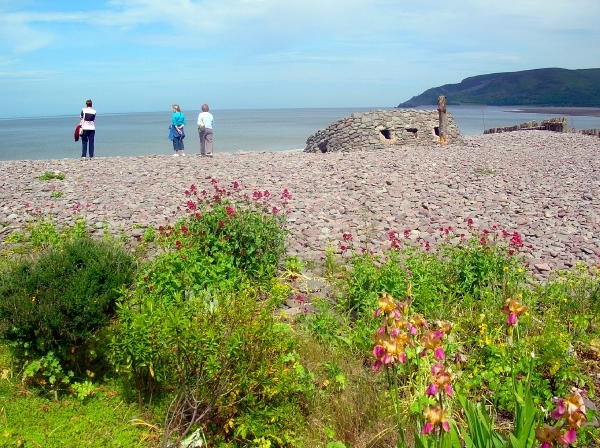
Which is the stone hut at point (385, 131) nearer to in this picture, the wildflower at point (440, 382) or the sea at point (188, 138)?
the sea at point (188, 138)

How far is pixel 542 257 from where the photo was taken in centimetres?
644

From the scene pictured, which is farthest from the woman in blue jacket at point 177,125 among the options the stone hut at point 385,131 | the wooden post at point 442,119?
the wooden post at point 442,119

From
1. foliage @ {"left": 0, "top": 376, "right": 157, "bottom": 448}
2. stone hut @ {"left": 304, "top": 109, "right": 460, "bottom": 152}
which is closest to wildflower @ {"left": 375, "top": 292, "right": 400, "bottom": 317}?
foliage @ {"left": 0, "top": 376, "right": 157, "bottom": 448}

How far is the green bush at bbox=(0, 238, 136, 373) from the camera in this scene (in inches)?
136

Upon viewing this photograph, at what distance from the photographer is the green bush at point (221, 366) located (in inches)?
123

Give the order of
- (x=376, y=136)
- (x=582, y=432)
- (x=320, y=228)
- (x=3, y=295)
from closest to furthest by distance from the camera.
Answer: (x=582, y=432), (x=3, y=295), (x=320, y=228), (x=376, y=136)

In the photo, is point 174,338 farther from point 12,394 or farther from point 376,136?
point 376,136

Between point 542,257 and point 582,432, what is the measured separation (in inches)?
147

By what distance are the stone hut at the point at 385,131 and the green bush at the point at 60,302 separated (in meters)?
13.3

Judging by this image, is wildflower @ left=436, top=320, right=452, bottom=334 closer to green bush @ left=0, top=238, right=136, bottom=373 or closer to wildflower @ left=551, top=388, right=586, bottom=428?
wildflower @ left=551, top=388, right=586, bottom=428

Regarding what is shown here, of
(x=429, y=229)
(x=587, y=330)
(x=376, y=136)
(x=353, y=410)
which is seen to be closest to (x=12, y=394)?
(x=353, y=410)

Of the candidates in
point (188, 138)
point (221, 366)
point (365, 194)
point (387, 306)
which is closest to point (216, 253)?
point (221, 366)

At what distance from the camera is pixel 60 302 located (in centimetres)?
349

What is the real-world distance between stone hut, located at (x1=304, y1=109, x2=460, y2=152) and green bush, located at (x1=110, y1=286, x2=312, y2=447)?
13646 millimetres
